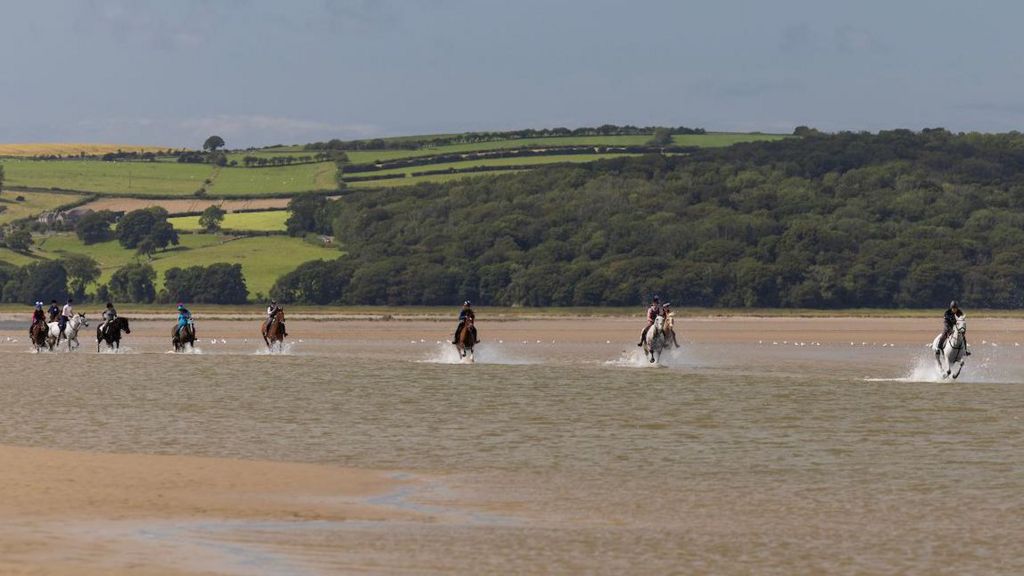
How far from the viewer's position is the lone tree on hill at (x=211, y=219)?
147m

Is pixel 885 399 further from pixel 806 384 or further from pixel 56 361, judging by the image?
pixel 56 361

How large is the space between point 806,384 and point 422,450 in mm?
17224

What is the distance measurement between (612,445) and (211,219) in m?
126

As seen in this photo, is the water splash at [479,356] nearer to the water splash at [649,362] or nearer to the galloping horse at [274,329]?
the water splash at [649,362]

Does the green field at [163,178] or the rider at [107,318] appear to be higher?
the green field at [163,178]

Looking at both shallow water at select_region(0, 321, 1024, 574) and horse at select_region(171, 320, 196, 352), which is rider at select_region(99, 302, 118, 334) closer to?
horse at select_region(171, 320, 196, 352)

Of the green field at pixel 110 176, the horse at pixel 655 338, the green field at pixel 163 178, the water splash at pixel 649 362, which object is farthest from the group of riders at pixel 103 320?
the green field at pixel 110 176

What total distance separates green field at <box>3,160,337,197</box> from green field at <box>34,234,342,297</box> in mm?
15465

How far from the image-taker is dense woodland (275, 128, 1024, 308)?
129875 millimetres

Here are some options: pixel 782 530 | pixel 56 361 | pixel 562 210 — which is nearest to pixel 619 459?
pixel 782 530

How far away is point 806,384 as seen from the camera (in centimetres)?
4003

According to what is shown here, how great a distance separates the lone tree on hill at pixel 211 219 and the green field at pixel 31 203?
22.6 meters

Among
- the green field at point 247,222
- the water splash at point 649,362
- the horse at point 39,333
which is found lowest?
the water splash at point 649,362

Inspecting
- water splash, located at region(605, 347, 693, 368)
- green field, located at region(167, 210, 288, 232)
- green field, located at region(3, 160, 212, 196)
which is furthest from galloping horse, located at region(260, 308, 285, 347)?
green field, located at region(3, 160, 212, 196)
